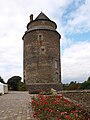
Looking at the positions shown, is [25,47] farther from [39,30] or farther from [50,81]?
[50,81]

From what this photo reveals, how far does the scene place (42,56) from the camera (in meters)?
35.0

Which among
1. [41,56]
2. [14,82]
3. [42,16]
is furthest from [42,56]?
[14,82]

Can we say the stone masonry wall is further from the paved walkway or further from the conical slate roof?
the paved walkway

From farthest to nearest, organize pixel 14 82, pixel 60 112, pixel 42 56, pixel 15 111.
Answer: pixel 14 82 → pixel 42 56 → pixel 15 111 → pixel 60 112

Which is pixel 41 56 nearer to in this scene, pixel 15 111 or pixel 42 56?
pixel 42 56

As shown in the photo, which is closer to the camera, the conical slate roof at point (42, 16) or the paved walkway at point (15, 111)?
the paved walkway at point (15, 111)

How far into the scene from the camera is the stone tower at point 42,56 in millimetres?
34188

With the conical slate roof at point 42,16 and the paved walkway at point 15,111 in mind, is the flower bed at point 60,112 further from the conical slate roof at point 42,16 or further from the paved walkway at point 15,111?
the conical slate roof at point 42,16

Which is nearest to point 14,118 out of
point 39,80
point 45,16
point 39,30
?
point 39,80

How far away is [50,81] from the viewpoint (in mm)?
34375

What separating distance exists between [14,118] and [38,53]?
91.6ft

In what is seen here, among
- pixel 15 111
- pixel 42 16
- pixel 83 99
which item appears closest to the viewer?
pixel 15 111

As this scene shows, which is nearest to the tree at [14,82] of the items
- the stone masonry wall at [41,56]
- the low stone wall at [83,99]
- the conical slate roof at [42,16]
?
the stone masonry wall at [41,56]

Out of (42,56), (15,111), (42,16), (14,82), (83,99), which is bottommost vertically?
(15,111)
